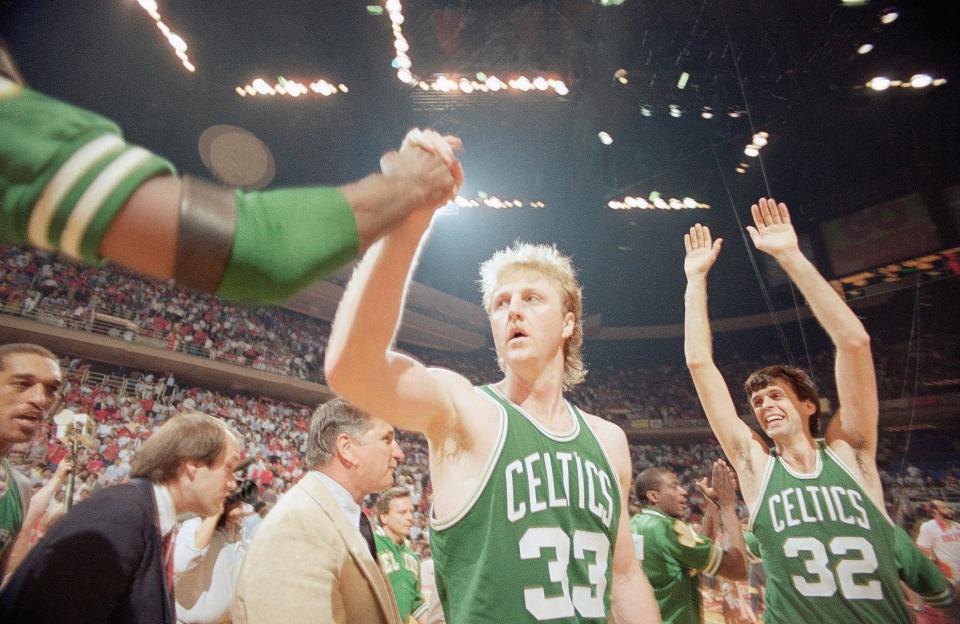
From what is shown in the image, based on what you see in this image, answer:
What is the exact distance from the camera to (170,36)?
1067 cm

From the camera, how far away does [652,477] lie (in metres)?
4.40

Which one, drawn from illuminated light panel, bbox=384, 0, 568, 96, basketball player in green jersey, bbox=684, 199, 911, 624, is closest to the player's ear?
basketball player in green jersey, bbox=684, 199, 911, 624

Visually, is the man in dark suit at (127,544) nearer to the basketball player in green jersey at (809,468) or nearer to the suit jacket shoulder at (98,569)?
the suit jacket shoulder at (98,569)

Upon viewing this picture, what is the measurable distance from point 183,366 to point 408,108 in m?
12.0

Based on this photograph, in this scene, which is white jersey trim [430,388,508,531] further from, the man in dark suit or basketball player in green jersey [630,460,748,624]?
basketball player in green jersey [630,460,748,624]

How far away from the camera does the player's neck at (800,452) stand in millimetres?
2897

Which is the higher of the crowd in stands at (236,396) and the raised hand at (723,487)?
the crowd in stands at (236,396)

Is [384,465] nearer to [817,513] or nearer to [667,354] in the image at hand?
[817,513]

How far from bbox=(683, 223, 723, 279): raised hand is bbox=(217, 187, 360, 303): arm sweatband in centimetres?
251

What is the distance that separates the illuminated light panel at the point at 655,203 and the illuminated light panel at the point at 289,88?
8364 mm

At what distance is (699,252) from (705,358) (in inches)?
25.9

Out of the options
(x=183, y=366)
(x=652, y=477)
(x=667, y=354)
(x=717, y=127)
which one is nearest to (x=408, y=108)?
(x=717, y=127)

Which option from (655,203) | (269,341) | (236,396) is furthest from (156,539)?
(269,341)

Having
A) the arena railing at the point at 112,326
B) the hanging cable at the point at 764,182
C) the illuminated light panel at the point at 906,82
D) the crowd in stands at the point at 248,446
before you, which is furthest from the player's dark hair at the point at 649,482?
the arena railing at the point at 112,326
